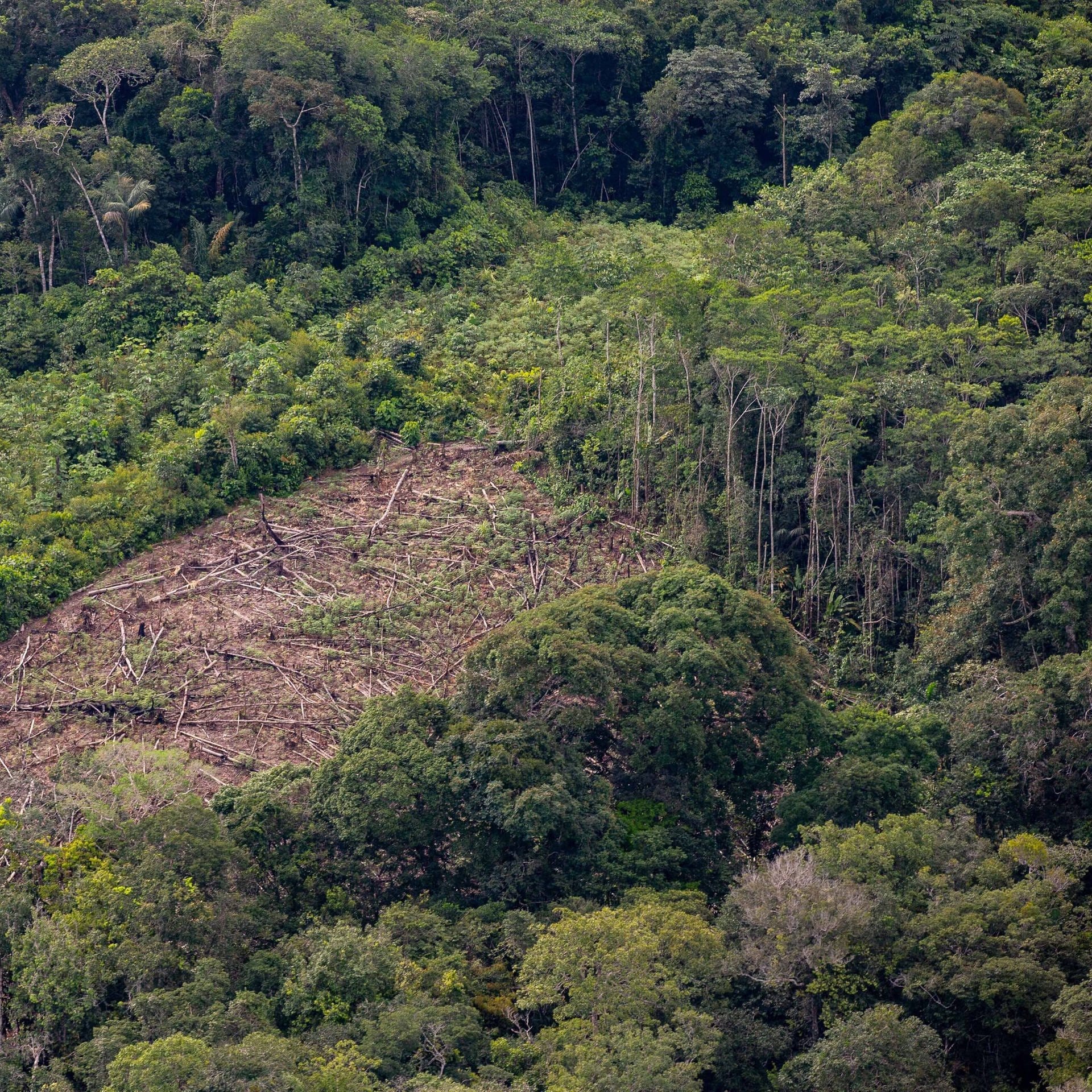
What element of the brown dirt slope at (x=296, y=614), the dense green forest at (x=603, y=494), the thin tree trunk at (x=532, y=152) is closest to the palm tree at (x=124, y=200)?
the dense green forest at (x=603, y=494)

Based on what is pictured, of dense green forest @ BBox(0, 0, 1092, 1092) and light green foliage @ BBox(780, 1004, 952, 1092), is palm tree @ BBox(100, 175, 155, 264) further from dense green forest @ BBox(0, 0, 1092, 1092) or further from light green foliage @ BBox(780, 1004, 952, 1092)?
light green foliage @ BBox(780, 1004, 952, 1092)

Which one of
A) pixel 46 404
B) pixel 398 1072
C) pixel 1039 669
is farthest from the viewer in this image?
pixel 46 404

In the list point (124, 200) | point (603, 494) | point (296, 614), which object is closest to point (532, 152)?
point (124, 200)

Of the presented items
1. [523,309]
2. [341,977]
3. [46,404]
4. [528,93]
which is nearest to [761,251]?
[523,309]

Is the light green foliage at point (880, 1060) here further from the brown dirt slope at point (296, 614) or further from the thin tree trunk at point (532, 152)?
the thin tree trunk at point (532, 152)

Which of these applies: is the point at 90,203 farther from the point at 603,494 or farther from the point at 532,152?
the point at 603,494

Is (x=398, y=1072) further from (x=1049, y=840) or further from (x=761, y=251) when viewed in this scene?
(x=761, y=251)
